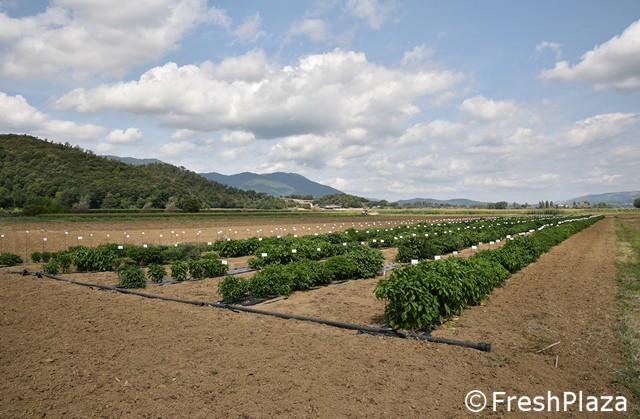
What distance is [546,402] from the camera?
5480 millimetres

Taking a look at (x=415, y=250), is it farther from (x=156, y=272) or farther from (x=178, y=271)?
(x=156, y=272)

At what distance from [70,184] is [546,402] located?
320 ft

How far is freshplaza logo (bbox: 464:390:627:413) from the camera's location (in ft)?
17.4

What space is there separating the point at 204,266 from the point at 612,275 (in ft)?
50.6

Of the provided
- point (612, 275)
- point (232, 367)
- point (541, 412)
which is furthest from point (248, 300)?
point (612, 275)

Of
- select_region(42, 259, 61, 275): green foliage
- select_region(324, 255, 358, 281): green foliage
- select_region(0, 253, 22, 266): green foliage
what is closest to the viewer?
select_region(324, 255, 358, 281): green foliage

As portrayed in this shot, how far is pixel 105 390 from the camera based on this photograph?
5.86m

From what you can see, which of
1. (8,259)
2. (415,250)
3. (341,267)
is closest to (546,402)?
(341,267)

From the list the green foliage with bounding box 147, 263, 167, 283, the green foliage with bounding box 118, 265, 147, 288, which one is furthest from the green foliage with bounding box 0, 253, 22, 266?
the green foliage with bounding box 147, 263, 167, 283

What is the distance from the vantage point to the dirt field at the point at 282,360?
543 centimetres

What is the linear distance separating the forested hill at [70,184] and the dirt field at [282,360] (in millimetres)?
61287

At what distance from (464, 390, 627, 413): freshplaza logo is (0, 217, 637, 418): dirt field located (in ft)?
0.33

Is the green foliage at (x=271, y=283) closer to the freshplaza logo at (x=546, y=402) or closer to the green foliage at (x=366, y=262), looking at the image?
the green foliage at (x=366, y=262)

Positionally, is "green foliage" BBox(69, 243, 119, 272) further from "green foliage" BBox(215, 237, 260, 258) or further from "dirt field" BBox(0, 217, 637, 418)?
"green foliage" BBox(215, 237, 260, 258)
